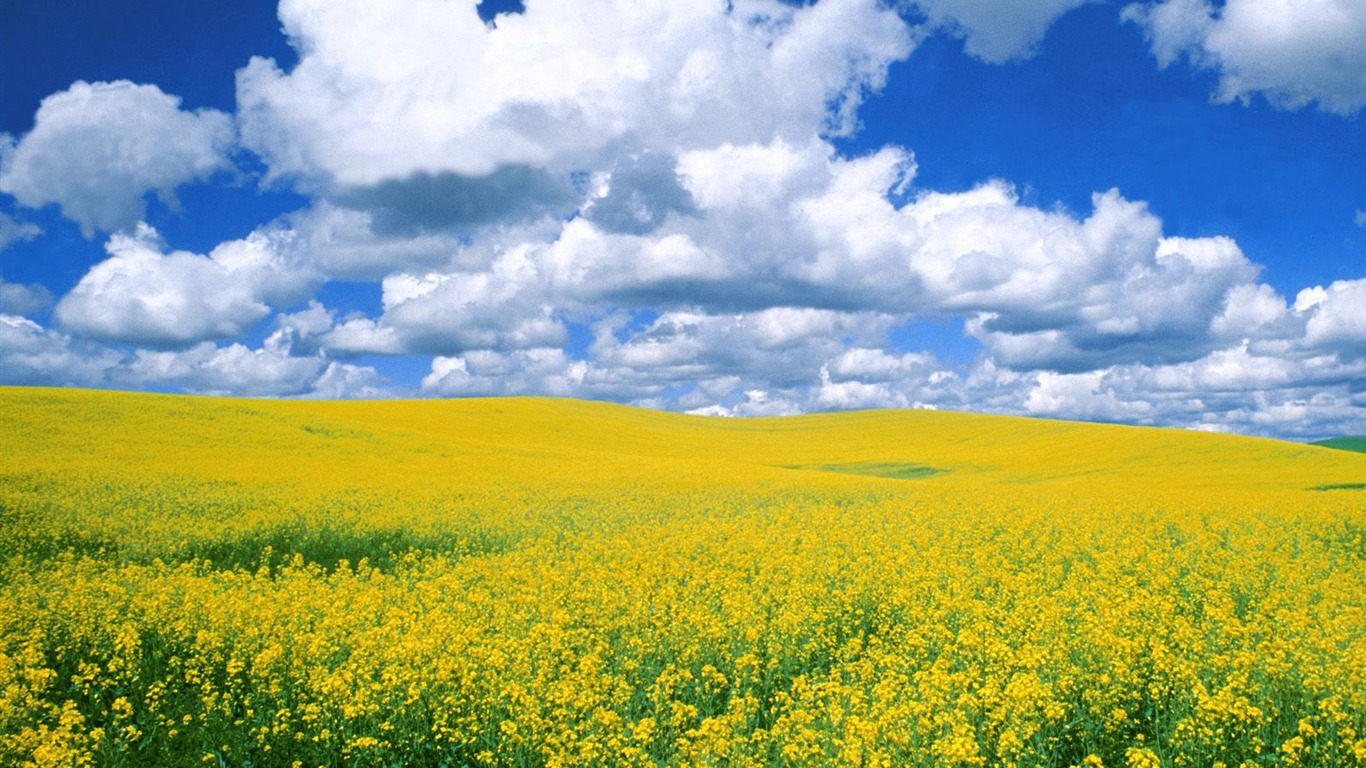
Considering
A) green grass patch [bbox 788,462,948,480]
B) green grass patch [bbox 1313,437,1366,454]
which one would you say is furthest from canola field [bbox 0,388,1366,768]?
green grass patch [bbox 1313,437,1366,454]

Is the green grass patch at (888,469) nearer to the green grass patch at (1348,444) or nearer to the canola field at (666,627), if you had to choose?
the canola field at (666,627)

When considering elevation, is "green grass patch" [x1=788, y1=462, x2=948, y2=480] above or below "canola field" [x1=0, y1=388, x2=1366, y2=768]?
below

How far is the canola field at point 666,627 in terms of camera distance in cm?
604

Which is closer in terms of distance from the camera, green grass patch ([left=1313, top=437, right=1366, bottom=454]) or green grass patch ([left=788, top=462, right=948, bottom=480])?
Answer: green grass patch ([left=788, top=462, right=948, bottom=480])

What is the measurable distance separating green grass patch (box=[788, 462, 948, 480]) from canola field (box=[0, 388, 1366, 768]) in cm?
2008

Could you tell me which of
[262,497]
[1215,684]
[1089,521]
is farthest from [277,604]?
[1089,521]

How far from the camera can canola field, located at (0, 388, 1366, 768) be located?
6.04 m

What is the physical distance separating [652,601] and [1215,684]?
20.2 feet

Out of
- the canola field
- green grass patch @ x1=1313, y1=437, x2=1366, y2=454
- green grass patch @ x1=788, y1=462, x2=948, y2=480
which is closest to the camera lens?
the canola field

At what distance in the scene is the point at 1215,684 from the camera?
6750 mm

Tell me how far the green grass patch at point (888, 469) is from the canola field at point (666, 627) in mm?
20079

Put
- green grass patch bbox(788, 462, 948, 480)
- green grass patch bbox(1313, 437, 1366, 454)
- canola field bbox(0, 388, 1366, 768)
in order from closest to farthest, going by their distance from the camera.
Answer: canola field bbox(0, 388, 1366, 768) < green grass patch bbox(788, 462, 948, 480) < green grass patch bbox(1313, 437, 1366, 454)

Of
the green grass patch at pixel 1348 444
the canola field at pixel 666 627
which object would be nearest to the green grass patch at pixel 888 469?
the canola field at pixel 666 627

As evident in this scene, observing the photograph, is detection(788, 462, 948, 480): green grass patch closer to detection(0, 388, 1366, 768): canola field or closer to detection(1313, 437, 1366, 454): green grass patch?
detection(0, 388, 1366, 768): canola field
